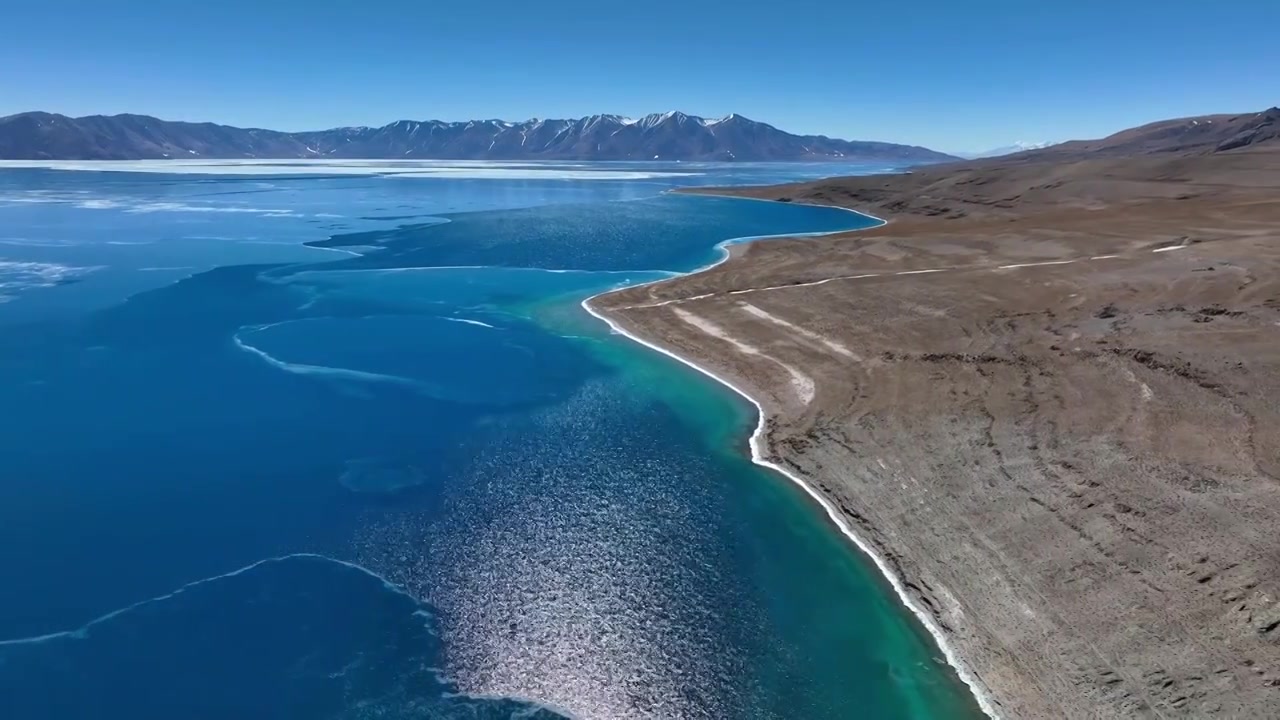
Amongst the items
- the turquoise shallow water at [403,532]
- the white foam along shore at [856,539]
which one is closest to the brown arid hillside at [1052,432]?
the white foam along shore at [856,539]

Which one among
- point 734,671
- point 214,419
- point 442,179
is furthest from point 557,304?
point 442,179

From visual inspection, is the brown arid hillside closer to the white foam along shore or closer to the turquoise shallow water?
the white foam along shore

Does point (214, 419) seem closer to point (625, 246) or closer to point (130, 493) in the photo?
point (130, 493)

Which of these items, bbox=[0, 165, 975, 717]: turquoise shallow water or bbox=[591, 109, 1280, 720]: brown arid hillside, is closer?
bbox=[0, 165, 975, 717]: turquoise shallow water

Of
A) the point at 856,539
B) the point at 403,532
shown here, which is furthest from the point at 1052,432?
the point at 403,532

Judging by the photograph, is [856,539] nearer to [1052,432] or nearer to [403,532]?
[1052,432]

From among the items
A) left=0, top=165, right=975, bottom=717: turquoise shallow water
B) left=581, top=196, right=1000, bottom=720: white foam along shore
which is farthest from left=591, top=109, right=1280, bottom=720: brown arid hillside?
left=0, top=165, right=975, bottom=717: turquoise shallow water

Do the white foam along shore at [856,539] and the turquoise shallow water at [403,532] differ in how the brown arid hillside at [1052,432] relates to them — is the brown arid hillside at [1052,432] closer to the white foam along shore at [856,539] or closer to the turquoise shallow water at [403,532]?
the white foam along shore at [856,539]
